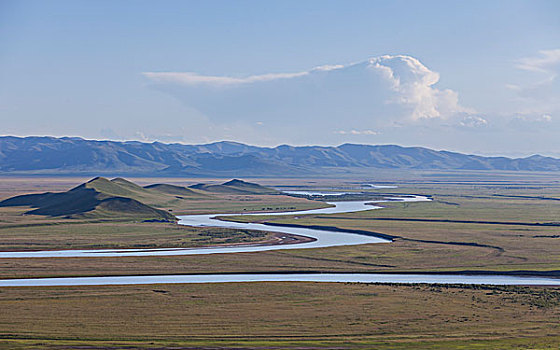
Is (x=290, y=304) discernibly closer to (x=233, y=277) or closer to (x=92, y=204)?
(x=233, y=277)

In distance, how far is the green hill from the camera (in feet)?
404

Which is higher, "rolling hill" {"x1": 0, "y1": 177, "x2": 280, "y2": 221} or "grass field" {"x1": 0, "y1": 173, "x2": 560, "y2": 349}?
"rolling hill" {"x1": 0, "y1": 177, "x2": 280, "y2": 221}

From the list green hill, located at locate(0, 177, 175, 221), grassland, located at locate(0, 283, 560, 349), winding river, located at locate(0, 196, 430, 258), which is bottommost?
grassland, located at locate(0, 283, 560, 349)

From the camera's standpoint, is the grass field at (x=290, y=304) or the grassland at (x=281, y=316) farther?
the grass field at (x=290, y=304)

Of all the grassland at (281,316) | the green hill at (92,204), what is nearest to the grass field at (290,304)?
the grassland at (281,316)

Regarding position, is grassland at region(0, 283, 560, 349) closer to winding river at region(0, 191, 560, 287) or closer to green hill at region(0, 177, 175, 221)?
winding river at region(0, 191, 560, 287)

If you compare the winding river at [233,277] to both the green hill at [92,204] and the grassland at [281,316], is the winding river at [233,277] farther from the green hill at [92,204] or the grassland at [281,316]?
the green hill at [92,204]

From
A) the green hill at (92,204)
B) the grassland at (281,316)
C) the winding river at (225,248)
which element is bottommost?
the grassland at (281,316)

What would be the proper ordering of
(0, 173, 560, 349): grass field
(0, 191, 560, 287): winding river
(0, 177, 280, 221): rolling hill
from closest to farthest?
(0, 173, 560, 349): grass field → (0, 191, 560, 287): winding river → (0, 177, 280, 221): rolling hill

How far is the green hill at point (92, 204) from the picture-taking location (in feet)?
404

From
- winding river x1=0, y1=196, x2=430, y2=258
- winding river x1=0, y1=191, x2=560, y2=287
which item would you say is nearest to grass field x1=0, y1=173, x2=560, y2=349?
winding river x1=0, y1=191, x2=560, y2=287

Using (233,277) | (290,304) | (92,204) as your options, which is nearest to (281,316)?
(290,304)

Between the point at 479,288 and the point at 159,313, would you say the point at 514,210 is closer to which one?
the point at 479,288

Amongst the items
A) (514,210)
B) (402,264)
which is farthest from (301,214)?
(402,264)
